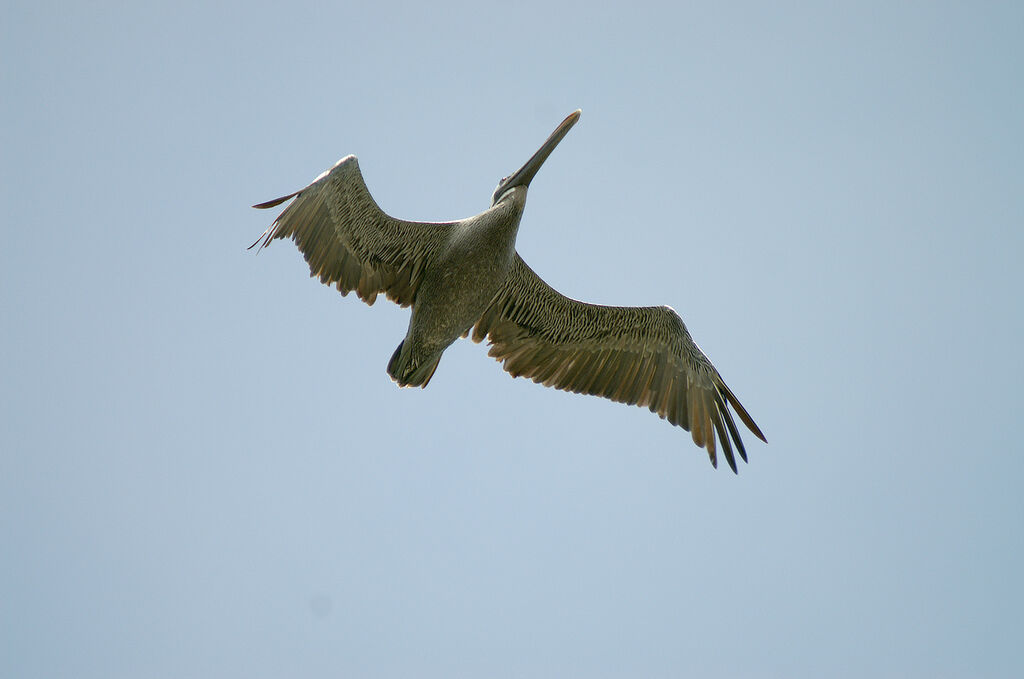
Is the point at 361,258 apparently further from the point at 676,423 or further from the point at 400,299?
the point at 676,423

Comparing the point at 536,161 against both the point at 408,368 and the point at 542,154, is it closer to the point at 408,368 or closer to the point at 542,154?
the point at 542,154

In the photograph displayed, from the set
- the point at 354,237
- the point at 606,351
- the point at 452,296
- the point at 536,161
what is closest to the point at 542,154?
the point at 536,161

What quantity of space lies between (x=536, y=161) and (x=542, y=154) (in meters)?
0.10

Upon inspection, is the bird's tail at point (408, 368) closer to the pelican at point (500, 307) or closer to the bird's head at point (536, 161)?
the pelican at point (500, 307)

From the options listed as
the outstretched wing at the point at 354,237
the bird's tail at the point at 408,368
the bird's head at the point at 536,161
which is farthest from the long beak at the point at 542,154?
the bird's tail at the point at 408,368

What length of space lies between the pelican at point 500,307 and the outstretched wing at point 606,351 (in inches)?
0.5

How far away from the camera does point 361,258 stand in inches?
412

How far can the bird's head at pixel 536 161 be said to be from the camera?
10281 mm

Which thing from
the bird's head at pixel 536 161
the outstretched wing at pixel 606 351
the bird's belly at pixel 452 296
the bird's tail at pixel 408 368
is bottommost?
the bird's tail at pixel 408 368

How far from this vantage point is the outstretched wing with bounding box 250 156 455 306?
9.76 m

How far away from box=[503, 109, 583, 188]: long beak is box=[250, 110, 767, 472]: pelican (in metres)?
0.01

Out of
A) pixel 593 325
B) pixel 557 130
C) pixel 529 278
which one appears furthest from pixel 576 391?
pixel 557 130

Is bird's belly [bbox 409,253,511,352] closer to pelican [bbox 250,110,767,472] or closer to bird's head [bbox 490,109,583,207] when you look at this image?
pelican [bbox 250,110,767,472]

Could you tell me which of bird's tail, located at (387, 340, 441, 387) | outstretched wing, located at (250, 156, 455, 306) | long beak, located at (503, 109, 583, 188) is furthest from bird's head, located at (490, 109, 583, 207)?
bird's tail, located at (387, 340, 441, 387)
